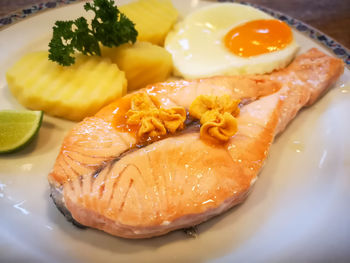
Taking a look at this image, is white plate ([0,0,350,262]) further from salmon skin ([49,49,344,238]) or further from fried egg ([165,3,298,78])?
fried egg ([165,3,298,78])

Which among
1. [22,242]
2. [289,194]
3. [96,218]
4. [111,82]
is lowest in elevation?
[289,194]

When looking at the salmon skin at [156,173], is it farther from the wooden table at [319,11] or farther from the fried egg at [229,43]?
the wooden table at [319,11]

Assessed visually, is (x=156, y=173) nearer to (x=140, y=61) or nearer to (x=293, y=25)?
(x=140, y=61)

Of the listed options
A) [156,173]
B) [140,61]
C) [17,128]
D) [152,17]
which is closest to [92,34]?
[140,61]

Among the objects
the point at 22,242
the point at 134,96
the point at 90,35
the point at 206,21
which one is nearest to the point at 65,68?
the point at 90,35

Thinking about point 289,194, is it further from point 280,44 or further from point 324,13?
point 324,13

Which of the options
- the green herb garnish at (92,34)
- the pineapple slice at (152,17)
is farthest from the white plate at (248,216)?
the pineapple slice at (152,17)

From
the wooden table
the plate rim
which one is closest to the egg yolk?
the plate rim

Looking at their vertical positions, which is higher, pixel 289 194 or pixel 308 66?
pixel 308 66
